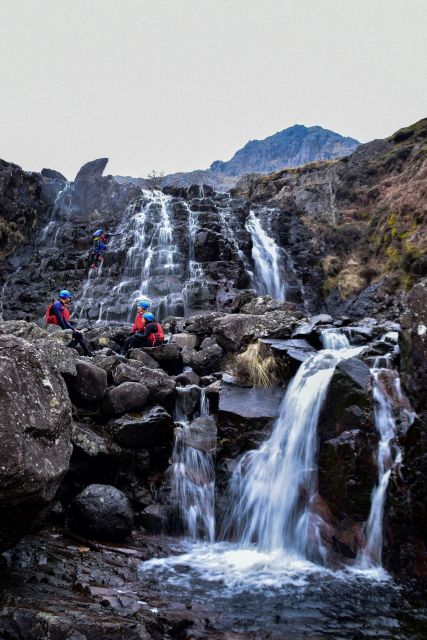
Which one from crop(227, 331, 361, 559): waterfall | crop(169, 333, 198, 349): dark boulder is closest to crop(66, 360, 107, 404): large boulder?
crop(227, 331, 361, 559): waterfall

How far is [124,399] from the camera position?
8.49 m

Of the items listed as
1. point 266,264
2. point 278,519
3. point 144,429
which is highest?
point 266,264

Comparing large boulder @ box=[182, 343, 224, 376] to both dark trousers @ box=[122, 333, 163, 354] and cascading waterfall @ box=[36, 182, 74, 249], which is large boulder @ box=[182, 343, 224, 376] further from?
cascading waterfall @ box=[36, 182, 74, 249]

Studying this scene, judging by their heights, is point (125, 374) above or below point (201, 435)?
above

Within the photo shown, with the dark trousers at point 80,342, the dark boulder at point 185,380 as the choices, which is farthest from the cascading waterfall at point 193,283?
the dark boulder at point 185,380

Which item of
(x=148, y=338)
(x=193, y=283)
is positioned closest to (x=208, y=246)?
(x=193, y=283)

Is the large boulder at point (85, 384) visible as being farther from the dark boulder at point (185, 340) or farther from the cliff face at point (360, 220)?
the cliff face at point (360, 220)

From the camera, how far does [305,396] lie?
28.5 feet

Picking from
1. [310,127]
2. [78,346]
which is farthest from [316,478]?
[310,127]

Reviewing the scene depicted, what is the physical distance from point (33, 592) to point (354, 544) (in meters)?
4.51

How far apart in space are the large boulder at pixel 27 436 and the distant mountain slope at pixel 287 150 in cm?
15416

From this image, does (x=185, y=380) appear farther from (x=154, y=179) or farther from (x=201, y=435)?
(x=154, y=179)

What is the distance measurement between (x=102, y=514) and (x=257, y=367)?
456 centimetres

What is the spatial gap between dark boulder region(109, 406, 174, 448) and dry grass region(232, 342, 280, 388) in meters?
2.17
